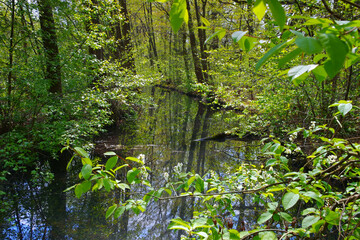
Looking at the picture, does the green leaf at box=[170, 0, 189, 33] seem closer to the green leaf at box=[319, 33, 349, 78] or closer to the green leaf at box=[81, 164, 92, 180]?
the green leaf at box=[319, 33, 349, 78]

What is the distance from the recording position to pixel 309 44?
484mm

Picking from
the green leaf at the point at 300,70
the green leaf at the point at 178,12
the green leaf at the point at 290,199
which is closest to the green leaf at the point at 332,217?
the green leaf at the point at 290,199

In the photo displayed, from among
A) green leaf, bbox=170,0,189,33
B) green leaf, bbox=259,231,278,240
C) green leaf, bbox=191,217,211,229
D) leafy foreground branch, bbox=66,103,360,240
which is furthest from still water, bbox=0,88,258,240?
green leaf, bbox=170,0,189,33

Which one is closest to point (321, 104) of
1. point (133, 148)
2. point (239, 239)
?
point (239, 239)

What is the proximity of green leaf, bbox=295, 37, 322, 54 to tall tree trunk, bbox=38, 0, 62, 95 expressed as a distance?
5.33m

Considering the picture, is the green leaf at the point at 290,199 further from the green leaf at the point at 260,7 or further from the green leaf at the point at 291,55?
the green leaf at the point at 260,7

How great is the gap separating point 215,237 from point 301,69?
91cm

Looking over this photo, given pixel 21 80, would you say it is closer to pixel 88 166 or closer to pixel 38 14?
Result: pixel 38 14

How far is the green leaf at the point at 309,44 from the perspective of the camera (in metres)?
0.47

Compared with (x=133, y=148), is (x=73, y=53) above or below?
above

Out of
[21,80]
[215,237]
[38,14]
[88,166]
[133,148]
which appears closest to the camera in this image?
[88,166]

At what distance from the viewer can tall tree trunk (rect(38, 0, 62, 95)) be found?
4.89 m

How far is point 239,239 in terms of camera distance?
1040mm

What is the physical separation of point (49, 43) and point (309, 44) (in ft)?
19.2
